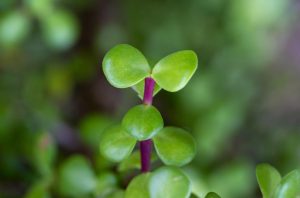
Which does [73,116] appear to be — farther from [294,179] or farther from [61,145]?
[294,179]

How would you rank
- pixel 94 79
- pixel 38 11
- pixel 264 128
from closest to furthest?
pixel 38 11 < pixel 264 128 < pixel 94 79

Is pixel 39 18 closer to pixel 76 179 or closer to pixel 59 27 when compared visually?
pixel 59 27

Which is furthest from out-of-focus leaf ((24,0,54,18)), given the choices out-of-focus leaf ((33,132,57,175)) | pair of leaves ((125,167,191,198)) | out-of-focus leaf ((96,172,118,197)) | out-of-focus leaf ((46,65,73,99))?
pair of leaves ((125,167,191,198))

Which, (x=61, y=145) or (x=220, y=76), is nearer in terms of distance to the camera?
(x=61, y=145)

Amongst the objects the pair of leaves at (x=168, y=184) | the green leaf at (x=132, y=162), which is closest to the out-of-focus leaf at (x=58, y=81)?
the green leaf at (x=132, y=162)

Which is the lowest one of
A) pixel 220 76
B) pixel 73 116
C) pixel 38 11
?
pixel 73 116

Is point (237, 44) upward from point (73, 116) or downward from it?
upward

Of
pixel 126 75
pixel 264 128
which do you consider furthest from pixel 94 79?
pixel 126 75
